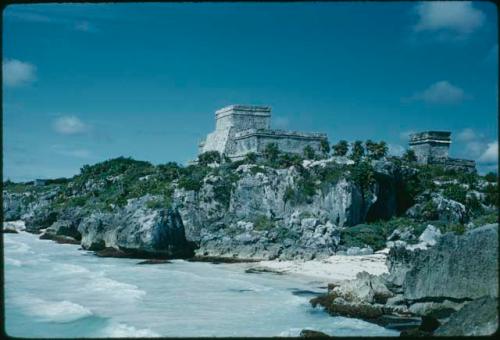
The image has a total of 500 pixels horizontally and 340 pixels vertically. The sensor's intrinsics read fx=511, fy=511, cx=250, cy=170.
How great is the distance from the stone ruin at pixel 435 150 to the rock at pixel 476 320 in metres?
32.8

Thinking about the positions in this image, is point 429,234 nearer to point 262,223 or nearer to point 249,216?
point 262,223

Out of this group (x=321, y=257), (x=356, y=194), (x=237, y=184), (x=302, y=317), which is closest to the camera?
(x=302, y=317)

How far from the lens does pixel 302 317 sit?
1227 cm

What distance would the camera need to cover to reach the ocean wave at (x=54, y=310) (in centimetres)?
1208

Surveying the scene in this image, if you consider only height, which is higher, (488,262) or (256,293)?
(488,262)

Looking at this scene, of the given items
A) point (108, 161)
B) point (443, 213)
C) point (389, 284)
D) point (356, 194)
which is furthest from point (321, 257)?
point (108, 161)

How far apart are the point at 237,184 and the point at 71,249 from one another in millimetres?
10644

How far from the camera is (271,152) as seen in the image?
1427 inches

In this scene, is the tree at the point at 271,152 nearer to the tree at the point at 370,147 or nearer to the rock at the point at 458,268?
the tree at the point at 370,147

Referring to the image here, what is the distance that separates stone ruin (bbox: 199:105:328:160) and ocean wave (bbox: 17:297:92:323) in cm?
2505

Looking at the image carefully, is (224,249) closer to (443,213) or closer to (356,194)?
(356,194)

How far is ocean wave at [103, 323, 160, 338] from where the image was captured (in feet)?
33.2

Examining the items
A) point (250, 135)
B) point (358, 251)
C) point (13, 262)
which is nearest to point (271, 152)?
point (250, 135)

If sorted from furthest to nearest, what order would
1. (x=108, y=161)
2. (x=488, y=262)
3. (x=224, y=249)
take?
(x=108, y=161) → (x=224, y=249) → (x=488, y=262)
